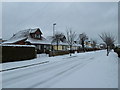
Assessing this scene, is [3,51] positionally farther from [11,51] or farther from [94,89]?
[94,89]

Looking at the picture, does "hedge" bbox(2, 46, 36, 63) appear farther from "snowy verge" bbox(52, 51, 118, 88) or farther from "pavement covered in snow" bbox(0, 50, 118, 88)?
"snowy verge" bbox(52, 51, 118, 88)

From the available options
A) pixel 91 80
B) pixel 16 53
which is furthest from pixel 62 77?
pixel 16 53

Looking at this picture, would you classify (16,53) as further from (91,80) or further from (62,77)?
(91,80)

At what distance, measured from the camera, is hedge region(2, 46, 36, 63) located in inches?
713

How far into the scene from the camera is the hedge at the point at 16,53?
18.1m

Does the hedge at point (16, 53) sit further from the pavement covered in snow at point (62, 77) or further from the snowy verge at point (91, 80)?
the snowy verge at point (91, 80)

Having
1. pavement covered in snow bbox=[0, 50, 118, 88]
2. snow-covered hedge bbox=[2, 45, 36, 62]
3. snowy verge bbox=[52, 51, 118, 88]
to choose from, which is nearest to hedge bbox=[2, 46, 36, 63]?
snow-covered hedge bbox=[2, 45, 36, 62]

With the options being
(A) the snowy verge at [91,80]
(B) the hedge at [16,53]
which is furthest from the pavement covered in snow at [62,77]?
(B) the hedge at [16,53]

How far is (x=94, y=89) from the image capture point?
6.48 m

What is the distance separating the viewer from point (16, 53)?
1997 cm

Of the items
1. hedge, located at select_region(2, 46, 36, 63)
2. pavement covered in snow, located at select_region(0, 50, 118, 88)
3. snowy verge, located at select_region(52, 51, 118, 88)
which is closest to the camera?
snowy verge, located at select_region(52, 51, 118, 88)

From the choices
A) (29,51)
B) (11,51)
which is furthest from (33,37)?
(11,51)

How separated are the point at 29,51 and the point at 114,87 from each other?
18090mm

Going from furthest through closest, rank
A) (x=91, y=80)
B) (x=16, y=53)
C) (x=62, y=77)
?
1. (x=16, y=53)
2. (x=62, y=77)
3. (x=91, y=80)
